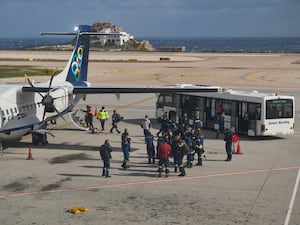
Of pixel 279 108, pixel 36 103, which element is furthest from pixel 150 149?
pixel 279 108

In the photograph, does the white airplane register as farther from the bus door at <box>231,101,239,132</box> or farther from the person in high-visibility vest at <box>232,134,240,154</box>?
the bus door at <box>231,101,239,132</box>

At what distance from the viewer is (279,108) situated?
2692 centimetres

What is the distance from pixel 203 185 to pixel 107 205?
3964mm

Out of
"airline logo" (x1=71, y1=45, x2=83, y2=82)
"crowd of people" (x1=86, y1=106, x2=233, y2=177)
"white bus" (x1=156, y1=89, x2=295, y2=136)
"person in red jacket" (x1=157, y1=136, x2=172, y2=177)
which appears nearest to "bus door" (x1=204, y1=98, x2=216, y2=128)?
"white bus" (x1=156, y1=89, x2=295, y2=136)

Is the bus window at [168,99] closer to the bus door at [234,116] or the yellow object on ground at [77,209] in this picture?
the bus door at [234,116]

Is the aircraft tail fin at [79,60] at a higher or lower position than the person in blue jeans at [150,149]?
higher

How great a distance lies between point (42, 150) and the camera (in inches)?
957

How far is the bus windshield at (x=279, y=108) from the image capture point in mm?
26656

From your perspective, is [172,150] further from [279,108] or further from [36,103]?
[279,108]

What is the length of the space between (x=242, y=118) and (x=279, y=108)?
6.68ft

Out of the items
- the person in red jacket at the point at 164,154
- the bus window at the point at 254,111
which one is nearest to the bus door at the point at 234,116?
the bus window at the point at 254,111

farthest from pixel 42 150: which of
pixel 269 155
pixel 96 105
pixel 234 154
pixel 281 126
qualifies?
pixel 96 105

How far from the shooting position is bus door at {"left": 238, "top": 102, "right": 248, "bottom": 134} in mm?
27438

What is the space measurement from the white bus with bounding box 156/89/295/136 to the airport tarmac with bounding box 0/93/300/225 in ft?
3.82
